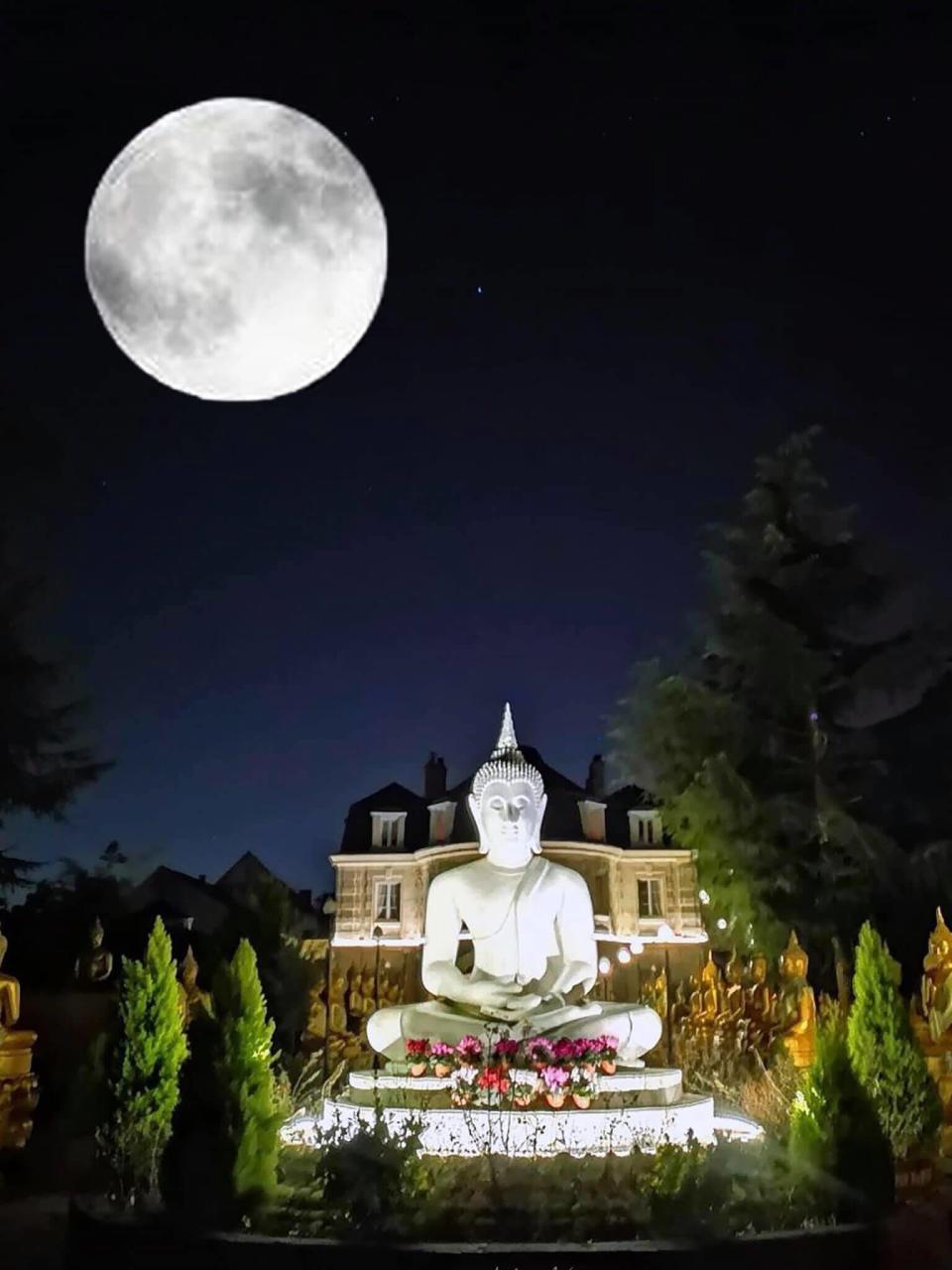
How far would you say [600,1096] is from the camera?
30.2ft

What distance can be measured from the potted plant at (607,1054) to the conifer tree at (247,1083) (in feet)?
8.88

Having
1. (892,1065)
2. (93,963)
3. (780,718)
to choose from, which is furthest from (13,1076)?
(780,718)

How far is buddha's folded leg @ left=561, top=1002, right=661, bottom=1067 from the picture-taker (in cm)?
984

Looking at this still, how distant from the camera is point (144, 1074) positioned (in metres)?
8.77

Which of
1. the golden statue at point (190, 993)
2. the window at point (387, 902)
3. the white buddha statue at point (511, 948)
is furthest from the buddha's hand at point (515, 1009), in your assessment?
the window at point (387, 902)

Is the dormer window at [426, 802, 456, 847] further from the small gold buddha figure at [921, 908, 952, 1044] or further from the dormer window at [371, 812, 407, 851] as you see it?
the small gold buddha figure at [921, 908, 952, 1044]

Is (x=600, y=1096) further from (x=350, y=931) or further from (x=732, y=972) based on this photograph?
(x=350, y=931)

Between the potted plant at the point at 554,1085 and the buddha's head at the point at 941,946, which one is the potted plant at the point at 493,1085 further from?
the buddha's head at the point at 941,946

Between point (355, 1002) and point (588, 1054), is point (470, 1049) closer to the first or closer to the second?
point (588, 1054)

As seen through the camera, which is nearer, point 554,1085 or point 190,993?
point 554,1085

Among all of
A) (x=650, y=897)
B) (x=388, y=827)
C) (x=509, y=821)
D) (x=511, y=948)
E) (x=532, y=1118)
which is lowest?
(x=532, y=1118)

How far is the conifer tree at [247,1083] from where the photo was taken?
788 centimetres

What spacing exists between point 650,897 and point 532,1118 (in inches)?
838

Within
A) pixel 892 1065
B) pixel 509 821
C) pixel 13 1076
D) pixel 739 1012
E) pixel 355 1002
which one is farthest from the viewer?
pixel 355 1002
